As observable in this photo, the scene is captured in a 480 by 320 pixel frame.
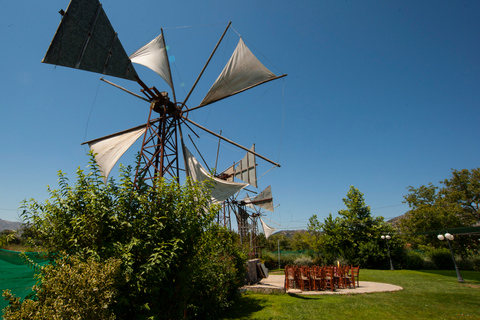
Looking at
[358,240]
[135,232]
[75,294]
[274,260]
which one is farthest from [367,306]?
[274,260]

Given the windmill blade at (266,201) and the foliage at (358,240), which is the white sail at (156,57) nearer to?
the foliage at (358,240)

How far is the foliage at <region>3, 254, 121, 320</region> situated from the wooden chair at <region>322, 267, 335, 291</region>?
11.7m

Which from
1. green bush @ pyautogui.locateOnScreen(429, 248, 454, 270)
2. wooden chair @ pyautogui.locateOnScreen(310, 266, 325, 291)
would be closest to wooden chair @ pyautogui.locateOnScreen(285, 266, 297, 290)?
wooden chair @ pyautogui.locateOnScreen(310, 266, 325, 291)

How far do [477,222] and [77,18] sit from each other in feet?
161

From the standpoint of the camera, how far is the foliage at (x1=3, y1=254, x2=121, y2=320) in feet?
8.52

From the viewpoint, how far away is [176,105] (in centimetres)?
1010

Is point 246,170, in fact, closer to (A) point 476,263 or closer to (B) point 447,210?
(A) point 476,263

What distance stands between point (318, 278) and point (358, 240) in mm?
15167

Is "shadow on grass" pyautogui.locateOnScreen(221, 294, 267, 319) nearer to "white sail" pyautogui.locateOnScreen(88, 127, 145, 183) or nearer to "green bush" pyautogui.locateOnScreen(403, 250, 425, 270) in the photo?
"white sail" pyautogui.locateOnScreen(88, 127, 145, 183)

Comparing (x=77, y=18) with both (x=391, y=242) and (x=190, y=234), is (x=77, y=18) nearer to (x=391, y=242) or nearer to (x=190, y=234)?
(x=190, y=234)

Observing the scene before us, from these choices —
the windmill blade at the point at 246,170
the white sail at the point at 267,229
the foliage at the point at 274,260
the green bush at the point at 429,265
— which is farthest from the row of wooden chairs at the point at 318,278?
the white sail at the point at 267,229

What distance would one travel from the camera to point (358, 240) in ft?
81.1

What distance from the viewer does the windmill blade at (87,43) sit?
18.4 feet

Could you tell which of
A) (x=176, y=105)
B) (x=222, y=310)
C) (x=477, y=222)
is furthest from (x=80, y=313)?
(x=477, y=222)
